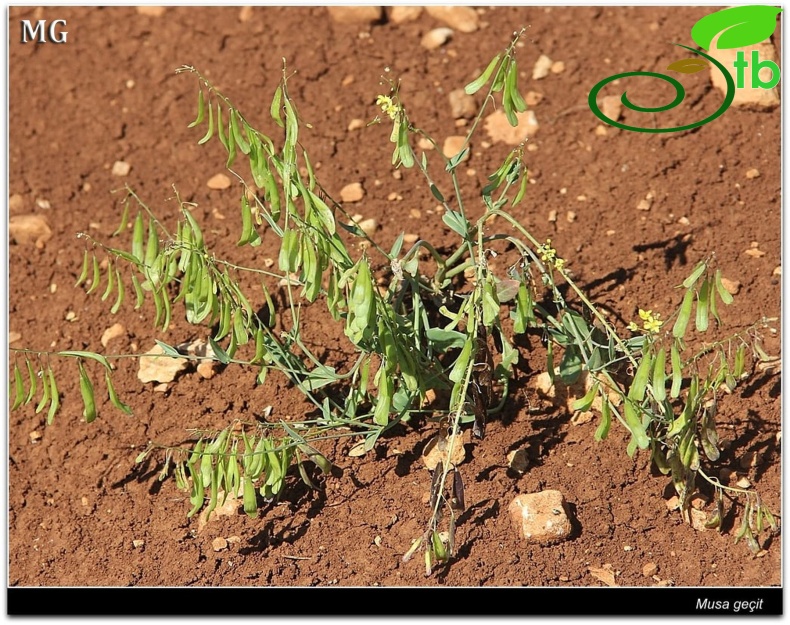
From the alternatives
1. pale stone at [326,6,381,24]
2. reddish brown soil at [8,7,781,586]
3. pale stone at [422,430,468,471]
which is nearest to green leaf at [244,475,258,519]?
reddish brown soil at [8,7,781,586]

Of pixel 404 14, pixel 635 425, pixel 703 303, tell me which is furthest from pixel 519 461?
pixel 404 14

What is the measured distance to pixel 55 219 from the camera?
3146 mm

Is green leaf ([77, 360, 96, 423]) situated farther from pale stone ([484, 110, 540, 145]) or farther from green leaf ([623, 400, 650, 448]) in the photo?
pale stone ([484, 110, 540, 145])

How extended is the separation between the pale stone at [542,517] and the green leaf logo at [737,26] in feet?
6.17

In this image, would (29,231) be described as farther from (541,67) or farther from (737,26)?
(737,26)

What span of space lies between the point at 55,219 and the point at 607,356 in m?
2.01

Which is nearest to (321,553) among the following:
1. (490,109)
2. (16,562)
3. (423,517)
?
(423,517)

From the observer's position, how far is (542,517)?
225 centimetres

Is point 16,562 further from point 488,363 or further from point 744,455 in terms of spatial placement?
point 744,455

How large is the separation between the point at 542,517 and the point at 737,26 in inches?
79.7

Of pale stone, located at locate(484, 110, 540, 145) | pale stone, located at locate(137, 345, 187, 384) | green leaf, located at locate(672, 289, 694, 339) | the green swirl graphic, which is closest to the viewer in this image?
green leaf, located at locate(672, 289, 694, 339)

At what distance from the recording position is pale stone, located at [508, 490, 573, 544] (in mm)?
2236

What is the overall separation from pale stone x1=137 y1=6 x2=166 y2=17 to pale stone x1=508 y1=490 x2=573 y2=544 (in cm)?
255

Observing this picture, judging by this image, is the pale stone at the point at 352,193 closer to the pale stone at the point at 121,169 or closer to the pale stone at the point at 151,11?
the pale stone at the point at 121,169
